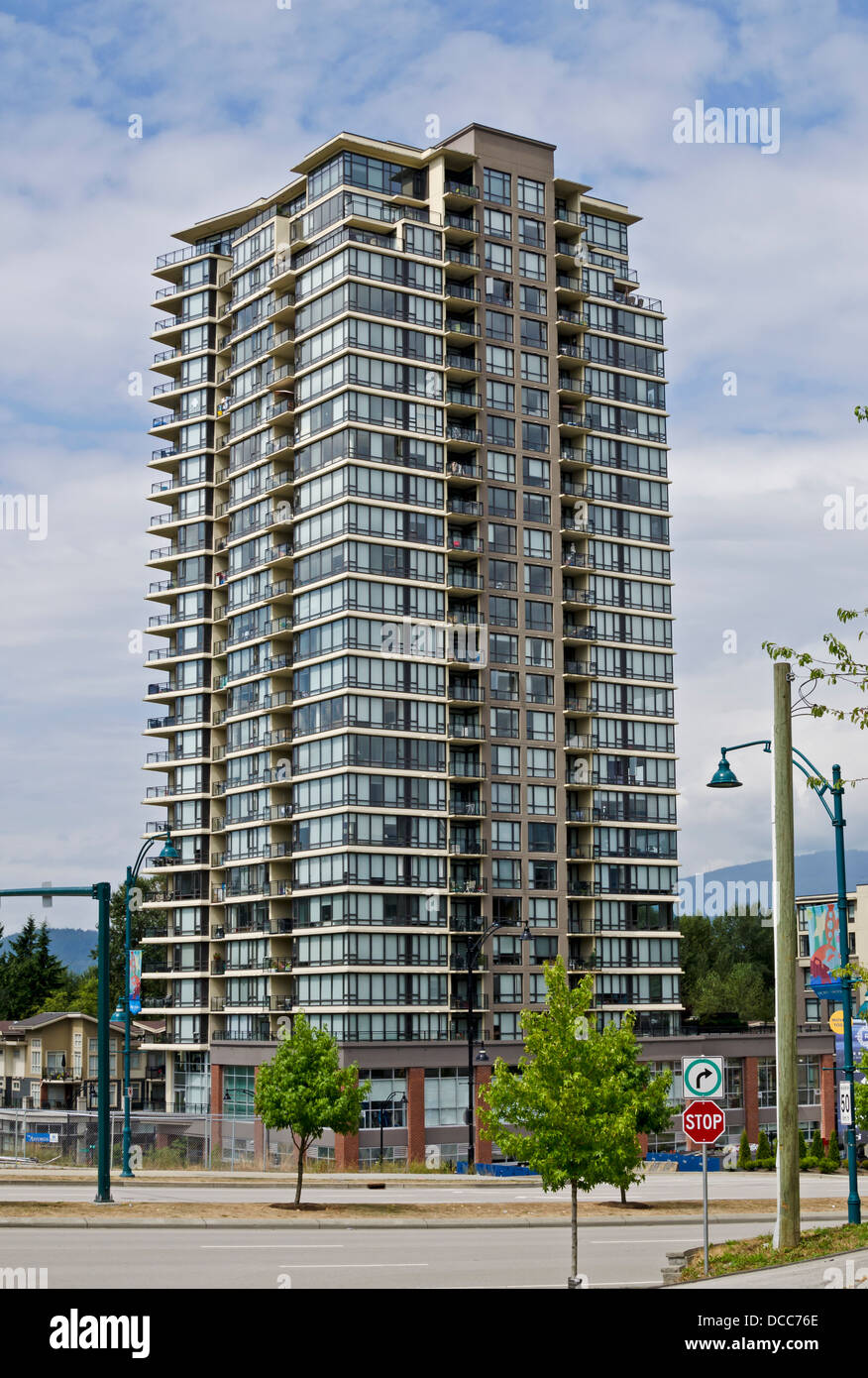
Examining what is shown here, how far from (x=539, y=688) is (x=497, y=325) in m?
22.9

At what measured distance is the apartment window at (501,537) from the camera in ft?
307

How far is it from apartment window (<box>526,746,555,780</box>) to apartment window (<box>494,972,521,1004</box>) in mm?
12070

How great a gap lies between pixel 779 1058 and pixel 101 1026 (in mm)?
18565

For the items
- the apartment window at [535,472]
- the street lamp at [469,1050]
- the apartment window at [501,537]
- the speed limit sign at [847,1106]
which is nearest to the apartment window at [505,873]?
the street lamp at [469,1050]

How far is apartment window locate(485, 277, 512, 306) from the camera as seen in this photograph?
3772 inches

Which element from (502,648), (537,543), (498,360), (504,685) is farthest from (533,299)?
(504,685)

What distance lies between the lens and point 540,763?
94.1m

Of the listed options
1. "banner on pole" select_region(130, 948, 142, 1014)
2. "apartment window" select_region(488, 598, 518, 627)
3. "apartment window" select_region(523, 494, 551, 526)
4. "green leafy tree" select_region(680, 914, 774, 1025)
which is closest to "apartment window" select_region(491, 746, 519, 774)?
"apartment window" select_region(488, 598, 518, 627)

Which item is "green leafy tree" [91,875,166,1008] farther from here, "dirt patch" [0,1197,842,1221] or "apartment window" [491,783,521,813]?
"dirt patch" [0,1197,842,1221]

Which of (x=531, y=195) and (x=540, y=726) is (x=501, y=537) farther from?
(x=531, y=195)

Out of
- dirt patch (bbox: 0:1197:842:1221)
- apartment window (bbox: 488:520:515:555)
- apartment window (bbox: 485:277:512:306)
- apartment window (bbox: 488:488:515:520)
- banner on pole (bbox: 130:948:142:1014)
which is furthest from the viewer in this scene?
apartment window (bbox: 485:277:512:306)

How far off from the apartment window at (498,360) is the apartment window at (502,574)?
1196 centimetres
